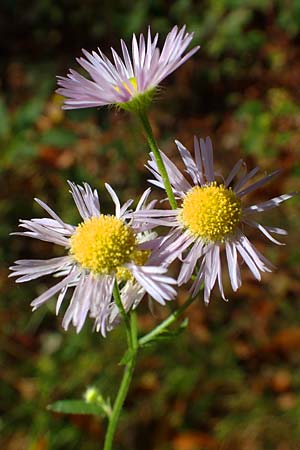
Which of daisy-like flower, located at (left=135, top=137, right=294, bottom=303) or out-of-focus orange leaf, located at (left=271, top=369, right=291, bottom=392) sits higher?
daisy-like flower, located at (left=135, top=137, right=294, bottom=303)

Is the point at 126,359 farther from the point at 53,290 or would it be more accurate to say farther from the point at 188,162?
the point at 188,162

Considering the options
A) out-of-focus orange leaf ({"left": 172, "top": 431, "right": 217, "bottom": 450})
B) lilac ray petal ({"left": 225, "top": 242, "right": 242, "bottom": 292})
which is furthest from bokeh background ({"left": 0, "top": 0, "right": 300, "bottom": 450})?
lilac ray petal ({"left": 225, "top": 242, "right": 242, "bottom": 292})

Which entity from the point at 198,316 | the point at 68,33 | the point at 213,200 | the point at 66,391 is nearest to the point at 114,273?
the point at 213,200

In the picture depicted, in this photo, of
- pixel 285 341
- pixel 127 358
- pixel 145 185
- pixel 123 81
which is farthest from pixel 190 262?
pixel 145 185

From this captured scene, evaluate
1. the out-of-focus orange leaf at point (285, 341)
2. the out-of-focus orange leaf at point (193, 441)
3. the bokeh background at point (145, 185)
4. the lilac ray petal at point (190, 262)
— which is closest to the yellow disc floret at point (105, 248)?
the lilac ray petal at point (190, 262)

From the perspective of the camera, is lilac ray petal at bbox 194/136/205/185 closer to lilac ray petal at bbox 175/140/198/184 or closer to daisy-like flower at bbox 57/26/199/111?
lilac ray petal at bbox 175/140/198/184

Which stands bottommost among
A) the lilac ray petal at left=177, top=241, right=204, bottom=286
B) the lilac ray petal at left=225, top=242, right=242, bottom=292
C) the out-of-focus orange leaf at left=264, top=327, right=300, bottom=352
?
the out-of-focus orange leaf at left=264, top=327, right=300, bottom=352
